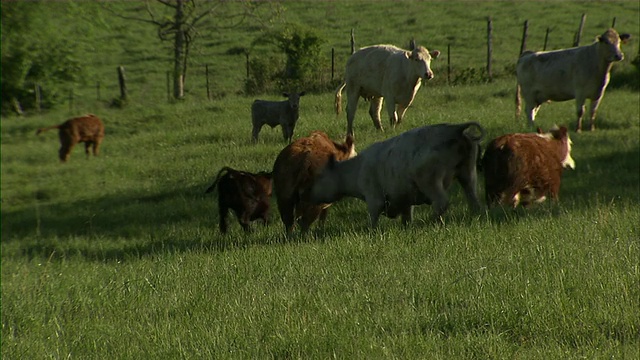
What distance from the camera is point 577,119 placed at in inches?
693

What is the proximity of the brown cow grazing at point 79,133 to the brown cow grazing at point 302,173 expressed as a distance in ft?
41.9

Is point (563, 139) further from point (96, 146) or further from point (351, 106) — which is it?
point (96, 146)

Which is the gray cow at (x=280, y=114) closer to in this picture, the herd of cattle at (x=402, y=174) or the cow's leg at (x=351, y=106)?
the cow's leg at (x=351, y=106)

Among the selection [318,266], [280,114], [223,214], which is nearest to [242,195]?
[223,214]

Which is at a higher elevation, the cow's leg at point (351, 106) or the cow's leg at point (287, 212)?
the cow's leg at point (351, 106)

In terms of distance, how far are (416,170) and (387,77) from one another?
26.7 feet

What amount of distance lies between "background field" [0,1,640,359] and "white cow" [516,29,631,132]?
0.68 meters

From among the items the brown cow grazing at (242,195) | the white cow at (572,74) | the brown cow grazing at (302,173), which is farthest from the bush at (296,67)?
the brown cow grazing at (302,173)

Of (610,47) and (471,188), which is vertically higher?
(610,47)

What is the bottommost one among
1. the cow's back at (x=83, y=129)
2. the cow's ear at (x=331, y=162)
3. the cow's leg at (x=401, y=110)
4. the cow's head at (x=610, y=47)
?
the cow's back at (x=83, y=129)

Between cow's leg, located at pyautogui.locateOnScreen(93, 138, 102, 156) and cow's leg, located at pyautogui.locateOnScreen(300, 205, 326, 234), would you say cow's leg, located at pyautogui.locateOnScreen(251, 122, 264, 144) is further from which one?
cow's leg, located at pyautogui.locateOnScreen(300, 205, 326, 234)

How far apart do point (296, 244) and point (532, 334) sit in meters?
4.64

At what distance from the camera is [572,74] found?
18.0m

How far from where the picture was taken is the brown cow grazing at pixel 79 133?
72.5ft
